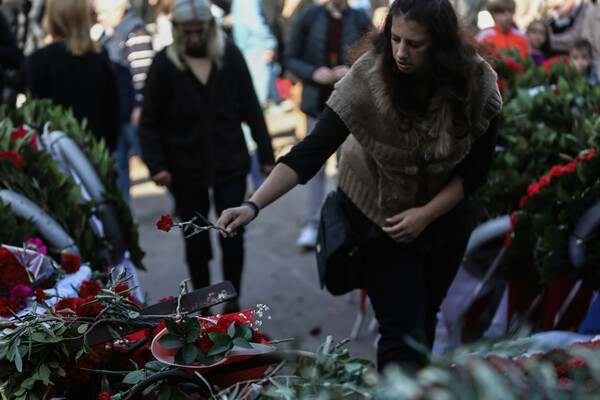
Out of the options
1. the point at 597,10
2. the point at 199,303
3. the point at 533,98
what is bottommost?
the point at 597,10

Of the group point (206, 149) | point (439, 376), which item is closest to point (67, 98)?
point (206, 149)

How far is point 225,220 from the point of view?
2324 millimetres

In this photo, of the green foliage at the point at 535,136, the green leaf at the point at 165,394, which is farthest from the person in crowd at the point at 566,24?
the green leaf at the point at 165,394

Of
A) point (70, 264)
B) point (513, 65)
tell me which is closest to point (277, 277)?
point (513, 65)

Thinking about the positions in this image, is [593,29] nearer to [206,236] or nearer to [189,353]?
[206,236]

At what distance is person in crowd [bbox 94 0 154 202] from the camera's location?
621 centimetres

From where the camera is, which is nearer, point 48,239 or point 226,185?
point 48,239

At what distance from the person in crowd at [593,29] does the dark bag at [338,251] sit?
17.6 ft

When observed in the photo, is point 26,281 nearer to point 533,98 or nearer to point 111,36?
point 533,98

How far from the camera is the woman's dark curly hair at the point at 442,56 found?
240cm

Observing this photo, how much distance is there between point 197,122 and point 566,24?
18.0ft

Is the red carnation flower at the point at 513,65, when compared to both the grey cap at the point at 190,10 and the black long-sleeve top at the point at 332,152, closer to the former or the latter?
the grey cap at the point at 190,10

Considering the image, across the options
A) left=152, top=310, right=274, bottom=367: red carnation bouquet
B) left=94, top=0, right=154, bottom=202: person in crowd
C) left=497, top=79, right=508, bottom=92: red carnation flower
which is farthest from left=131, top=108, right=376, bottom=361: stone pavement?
left=152, top=310, right=274, bottom=367: red carnation bouquet

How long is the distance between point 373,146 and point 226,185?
1.85 metres
